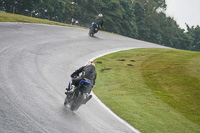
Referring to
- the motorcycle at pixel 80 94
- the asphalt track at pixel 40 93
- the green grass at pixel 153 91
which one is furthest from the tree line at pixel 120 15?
the motorcycle at pixel 80 94

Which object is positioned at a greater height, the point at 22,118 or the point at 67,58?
the point at 22,118

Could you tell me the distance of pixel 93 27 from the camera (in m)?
30.1

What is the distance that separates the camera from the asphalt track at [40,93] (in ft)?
22.6

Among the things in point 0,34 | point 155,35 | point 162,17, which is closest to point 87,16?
point 155,35

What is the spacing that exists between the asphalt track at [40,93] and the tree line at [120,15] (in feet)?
81.3

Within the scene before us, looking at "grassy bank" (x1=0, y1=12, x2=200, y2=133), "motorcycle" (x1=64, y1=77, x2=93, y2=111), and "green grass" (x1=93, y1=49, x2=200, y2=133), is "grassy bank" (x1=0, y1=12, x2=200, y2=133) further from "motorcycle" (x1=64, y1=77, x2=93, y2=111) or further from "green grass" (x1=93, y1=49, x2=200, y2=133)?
"motorcycle" (x1=64, y1=77, x2=93, y2=111)

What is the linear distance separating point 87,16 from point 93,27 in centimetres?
3092

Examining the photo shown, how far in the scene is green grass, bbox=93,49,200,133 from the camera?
1051 cm

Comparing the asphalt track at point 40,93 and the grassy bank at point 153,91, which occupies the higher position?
the asphalt track at point 40,93

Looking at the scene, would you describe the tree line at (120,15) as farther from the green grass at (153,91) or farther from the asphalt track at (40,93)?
the green grass at (153,91)

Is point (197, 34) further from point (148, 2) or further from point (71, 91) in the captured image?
point (71, 91)

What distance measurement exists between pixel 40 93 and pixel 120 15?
57.7 metres

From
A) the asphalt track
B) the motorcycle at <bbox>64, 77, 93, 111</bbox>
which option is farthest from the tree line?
the motorcycle at <bbox>64, 77, 93, 111</bbox>

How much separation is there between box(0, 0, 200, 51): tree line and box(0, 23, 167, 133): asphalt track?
24.8 m
